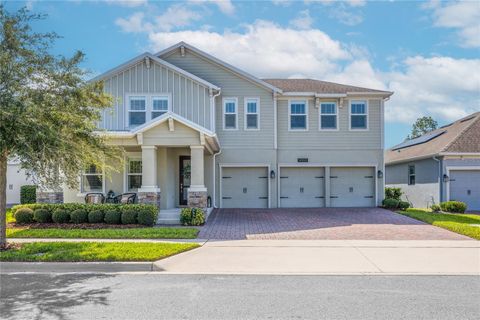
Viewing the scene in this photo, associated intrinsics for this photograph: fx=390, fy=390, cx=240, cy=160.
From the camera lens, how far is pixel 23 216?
13.1 metres

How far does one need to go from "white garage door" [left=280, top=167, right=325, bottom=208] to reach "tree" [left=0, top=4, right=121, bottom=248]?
1116cm

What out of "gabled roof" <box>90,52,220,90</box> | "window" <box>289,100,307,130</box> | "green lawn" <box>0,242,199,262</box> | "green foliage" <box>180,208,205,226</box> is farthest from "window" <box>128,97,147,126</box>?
"green lawn" <box>0,242,199,262</box>

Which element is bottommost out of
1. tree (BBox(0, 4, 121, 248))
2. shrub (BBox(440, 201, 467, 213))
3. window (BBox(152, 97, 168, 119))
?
shrub (BBox(440, 201, 467, 213))

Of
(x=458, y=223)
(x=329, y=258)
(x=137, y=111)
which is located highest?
(x=137, y=111)

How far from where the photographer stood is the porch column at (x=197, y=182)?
13852 mm

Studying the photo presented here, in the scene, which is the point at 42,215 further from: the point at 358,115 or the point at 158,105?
the point at 358,115

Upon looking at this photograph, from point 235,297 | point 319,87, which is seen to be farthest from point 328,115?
point 235,297

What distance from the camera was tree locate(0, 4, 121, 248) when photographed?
26.5ft

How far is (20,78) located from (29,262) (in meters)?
4.00

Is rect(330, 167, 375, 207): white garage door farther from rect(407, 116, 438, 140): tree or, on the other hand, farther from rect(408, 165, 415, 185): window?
rect(407, 116, 438, 140): tree

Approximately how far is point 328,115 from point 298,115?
1500mm

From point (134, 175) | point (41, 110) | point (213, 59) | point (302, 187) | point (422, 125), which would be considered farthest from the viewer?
point (422, 125)

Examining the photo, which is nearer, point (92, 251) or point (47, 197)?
point (92, 251)

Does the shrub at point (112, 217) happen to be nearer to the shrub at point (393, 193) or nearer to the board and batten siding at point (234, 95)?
the board and batten siding at point (234, 95)
